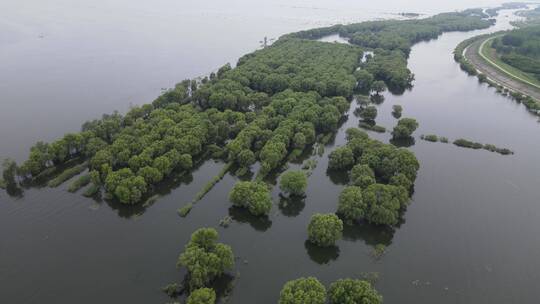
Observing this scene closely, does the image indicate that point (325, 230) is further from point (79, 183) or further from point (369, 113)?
point (369, 113)

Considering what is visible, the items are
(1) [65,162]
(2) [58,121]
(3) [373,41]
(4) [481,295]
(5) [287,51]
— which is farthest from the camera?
(3) [373,41]

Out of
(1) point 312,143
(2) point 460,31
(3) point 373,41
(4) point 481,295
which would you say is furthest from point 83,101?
(2) point 460,31

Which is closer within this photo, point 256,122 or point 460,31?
point 256,122

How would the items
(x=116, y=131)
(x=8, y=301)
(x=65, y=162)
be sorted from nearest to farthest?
(x=8, y=301), (x=65, y=162), (x=116, y=131)

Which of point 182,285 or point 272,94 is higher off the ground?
point 272,94

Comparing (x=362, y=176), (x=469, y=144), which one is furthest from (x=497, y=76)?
(x=362, y=176)

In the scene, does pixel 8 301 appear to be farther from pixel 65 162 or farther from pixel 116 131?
pixel 116 131

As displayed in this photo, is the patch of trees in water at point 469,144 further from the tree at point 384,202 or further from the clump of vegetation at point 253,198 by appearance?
the clump of vegetation at point 253,198

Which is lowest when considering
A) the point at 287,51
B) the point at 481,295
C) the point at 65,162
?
the point at 481,295
